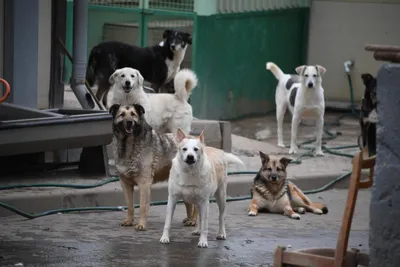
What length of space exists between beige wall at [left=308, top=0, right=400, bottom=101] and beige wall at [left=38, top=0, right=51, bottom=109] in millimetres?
6677

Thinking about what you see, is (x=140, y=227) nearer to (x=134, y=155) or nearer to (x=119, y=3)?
(x=134, y=155)

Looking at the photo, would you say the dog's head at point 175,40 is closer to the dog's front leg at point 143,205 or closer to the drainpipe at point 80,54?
the drainpipe at point 80,54

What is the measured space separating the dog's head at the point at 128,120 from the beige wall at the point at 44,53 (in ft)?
12.6

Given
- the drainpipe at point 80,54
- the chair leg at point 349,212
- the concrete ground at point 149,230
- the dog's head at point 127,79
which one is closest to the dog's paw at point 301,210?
the concrete ground at point 149,230

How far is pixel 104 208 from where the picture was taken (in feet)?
33.1

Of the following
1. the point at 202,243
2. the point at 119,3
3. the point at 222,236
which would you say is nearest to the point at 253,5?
the point at 119,3

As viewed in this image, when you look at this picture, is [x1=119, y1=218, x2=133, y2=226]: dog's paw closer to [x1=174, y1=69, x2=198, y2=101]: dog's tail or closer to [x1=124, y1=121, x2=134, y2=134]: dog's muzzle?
[x1=124, y1=121, x2=134, y2=134]: dog's muzzle

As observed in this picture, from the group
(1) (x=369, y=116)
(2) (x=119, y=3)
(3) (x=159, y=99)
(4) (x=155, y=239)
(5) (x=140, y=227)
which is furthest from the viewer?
(2) (x=119, y=3)

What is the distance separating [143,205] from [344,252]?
4352mm

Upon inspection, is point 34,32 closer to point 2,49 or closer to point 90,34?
point 2,49

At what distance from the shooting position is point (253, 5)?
16.9 meters

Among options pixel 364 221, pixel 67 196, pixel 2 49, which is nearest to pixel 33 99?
pixel 2 49

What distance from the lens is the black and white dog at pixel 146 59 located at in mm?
14172

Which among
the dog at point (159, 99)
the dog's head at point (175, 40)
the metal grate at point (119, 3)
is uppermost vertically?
the metal grate at point (119, 3)
